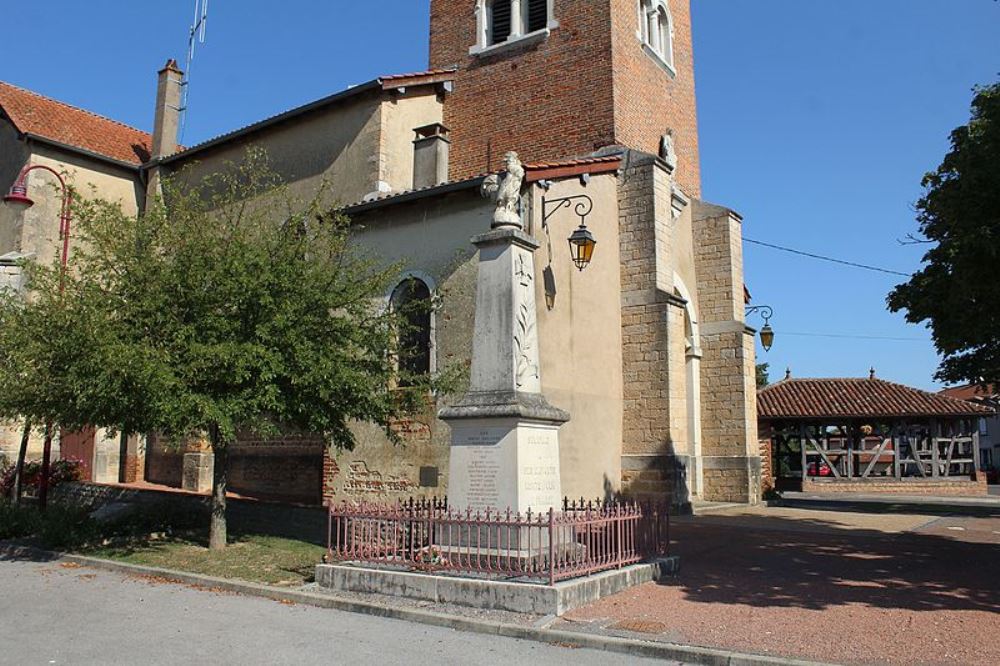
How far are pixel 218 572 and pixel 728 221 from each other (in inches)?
578

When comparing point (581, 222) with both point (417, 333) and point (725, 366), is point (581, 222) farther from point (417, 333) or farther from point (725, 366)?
point (725, 366)

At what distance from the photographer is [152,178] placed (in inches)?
916

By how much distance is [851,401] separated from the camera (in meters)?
28.8

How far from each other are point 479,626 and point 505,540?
4.61ft

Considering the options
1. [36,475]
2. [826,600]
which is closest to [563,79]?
[826,600]

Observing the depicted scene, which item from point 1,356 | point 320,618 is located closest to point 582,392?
point 320,618

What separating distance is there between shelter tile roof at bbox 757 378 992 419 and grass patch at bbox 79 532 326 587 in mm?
20970

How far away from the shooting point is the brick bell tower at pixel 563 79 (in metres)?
19.2

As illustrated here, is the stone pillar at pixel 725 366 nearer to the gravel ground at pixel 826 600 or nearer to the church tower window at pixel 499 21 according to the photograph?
the gravel ground at pixel 826 600

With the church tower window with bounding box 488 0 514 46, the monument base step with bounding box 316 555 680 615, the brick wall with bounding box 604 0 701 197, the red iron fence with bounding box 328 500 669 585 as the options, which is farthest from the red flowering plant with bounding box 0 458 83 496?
the brick wall with bounding box 604 0 701 197

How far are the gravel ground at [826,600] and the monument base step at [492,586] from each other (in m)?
0.18

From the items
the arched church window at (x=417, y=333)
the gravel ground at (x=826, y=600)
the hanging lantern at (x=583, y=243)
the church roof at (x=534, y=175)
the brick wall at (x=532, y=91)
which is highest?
the brick wall at (x=532, y=91)

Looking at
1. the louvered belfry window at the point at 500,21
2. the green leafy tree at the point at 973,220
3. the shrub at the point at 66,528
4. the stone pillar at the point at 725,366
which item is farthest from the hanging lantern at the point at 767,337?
the shrub at the point at 66,528

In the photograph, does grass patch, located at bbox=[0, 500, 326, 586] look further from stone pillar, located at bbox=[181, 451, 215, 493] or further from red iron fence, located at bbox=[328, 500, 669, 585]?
stone pillar, located at bbox=[181, 451, 215, 493]
